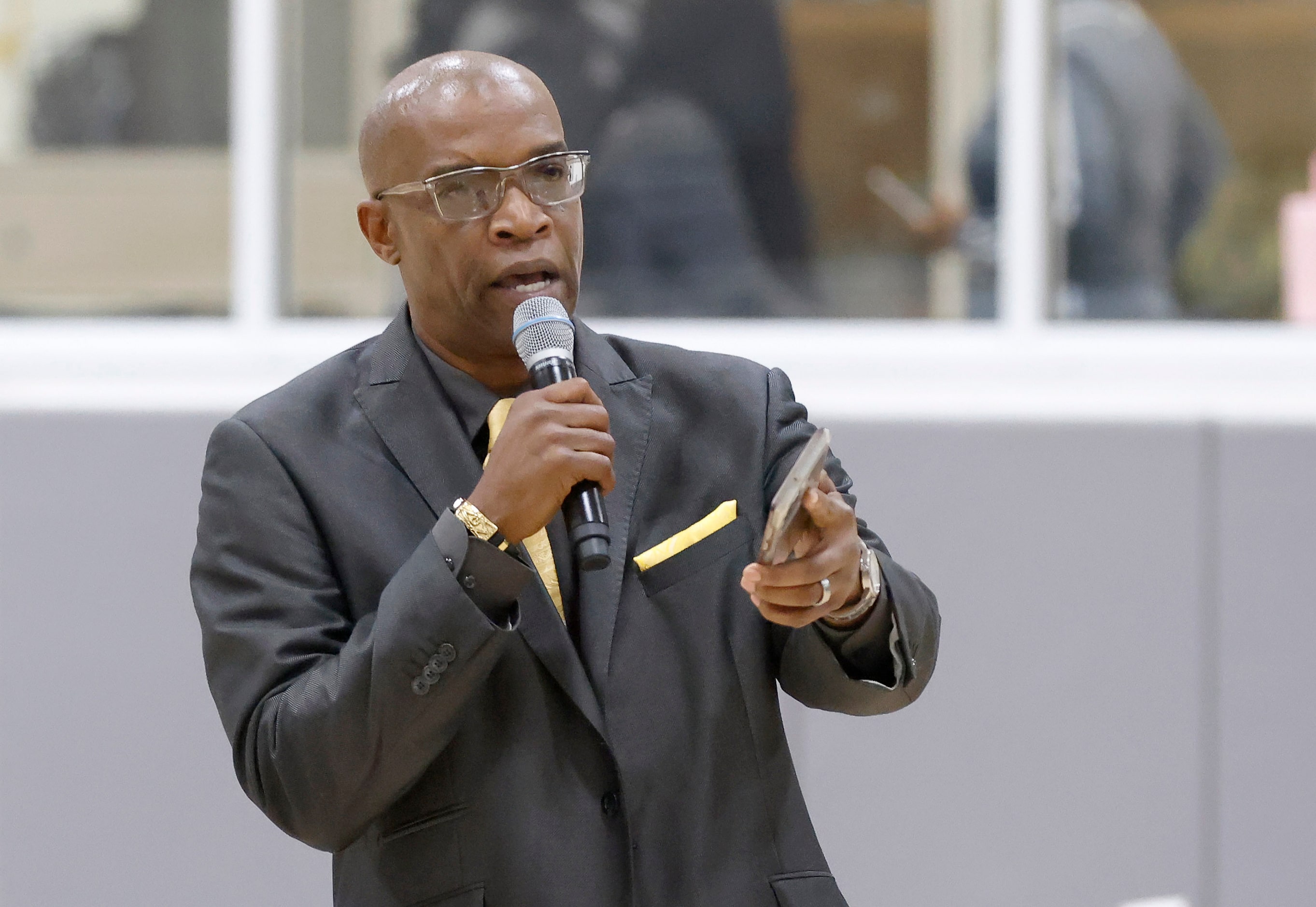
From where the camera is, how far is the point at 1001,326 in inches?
128

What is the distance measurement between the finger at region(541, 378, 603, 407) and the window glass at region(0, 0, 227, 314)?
6.97 ft

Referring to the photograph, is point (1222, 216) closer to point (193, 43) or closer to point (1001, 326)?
point (1001, 326)

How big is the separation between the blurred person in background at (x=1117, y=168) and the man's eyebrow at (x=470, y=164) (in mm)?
1873

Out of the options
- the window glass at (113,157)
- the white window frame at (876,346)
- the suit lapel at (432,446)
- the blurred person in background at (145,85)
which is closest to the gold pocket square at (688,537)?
the suit lapel at (432,446)

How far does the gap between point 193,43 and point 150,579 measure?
1.15m

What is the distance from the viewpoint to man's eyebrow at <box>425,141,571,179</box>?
→ 1531mm

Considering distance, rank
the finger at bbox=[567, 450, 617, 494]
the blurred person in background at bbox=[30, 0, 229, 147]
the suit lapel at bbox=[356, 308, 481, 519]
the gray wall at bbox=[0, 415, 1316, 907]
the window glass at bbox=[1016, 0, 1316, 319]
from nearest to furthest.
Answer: the finger at bbox=[567, 450, 617, 494] < the suit lapel at bbox=[356, 308, 481, 519] < the gray wall at bbox=[0, 415, 1316, 907] < the window glass at bbox=[1016, 0, 1316, 319] < the blurred person in background at bbox=[30, 0, 229, 147]

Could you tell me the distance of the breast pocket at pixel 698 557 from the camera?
1563 millimetres

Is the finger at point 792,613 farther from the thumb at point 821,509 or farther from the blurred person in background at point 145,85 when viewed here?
the blurred person in background at point 145,85

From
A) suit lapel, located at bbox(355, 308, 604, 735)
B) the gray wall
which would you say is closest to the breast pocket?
suit lapel, located at bbox(355, 308, 604, 735)

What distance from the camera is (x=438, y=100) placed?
5.07 ft

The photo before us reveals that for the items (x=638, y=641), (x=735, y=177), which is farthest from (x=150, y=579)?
(x=638, y=641)

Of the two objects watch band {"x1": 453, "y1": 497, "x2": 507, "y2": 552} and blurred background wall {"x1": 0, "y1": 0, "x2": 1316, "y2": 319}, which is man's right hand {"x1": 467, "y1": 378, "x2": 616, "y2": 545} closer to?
watch band {"x1": 453, "y1": 497, "x2": 507, "y2": 552}

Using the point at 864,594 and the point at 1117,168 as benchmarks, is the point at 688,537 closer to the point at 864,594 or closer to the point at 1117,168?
the point at 864,594
